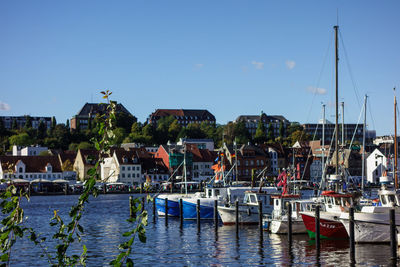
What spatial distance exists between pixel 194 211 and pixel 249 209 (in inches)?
422

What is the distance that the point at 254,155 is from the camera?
639 ft

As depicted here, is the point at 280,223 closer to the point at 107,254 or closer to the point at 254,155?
the point at 107,254

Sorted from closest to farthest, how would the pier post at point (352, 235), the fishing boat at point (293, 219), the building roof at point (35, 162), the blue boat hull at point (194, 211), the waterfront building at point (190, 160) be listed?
1. the pier post at point (352, 235)
2. the fishing boat at point (293, 219)
3. the blue boat hull at point (194, 211)
4. the building roof at point (35, 162)
5. the waterfront building at point (190, 160)

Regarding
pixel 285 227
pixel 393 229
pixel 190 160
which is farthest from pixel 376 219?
pixel 190 160

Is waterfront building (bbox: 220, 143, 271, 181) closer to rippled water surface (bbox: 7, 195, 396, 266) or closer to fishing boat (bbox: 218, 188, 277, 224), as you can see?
fishing boat (bbox: 218, 188, 277, 224)

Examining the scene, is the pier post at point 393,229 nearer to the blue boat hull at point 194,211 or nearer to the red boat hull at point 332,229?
the red boat hull at point 332,229

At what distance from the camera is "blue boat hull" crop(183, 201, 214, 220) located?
72562 millimetres

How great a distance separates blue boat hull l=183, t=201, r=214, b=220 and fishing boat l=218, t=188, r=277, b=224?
676 cm

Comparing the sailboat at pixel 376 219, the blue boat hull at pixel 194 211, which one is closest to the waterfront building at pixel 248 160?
the blue boat hull at pixel 194 211

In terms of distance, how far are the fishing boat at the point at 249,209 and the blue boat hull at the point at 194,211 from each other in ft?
22.2

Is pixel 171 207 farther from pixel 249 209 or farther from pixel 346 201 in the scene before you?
pixel 346 201

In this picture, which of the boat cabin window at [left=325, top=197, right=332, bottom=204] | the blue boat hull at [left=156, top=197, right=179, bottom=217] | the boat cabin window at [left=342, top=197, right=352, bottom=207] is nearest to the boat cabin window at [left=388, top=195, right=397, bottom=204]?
the boat cabin window at [left=342, top=197, right=352, bottom=207]

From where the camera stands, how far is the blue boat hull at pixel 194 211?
72.6 m

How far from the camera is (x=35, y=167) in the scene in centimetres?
18275
